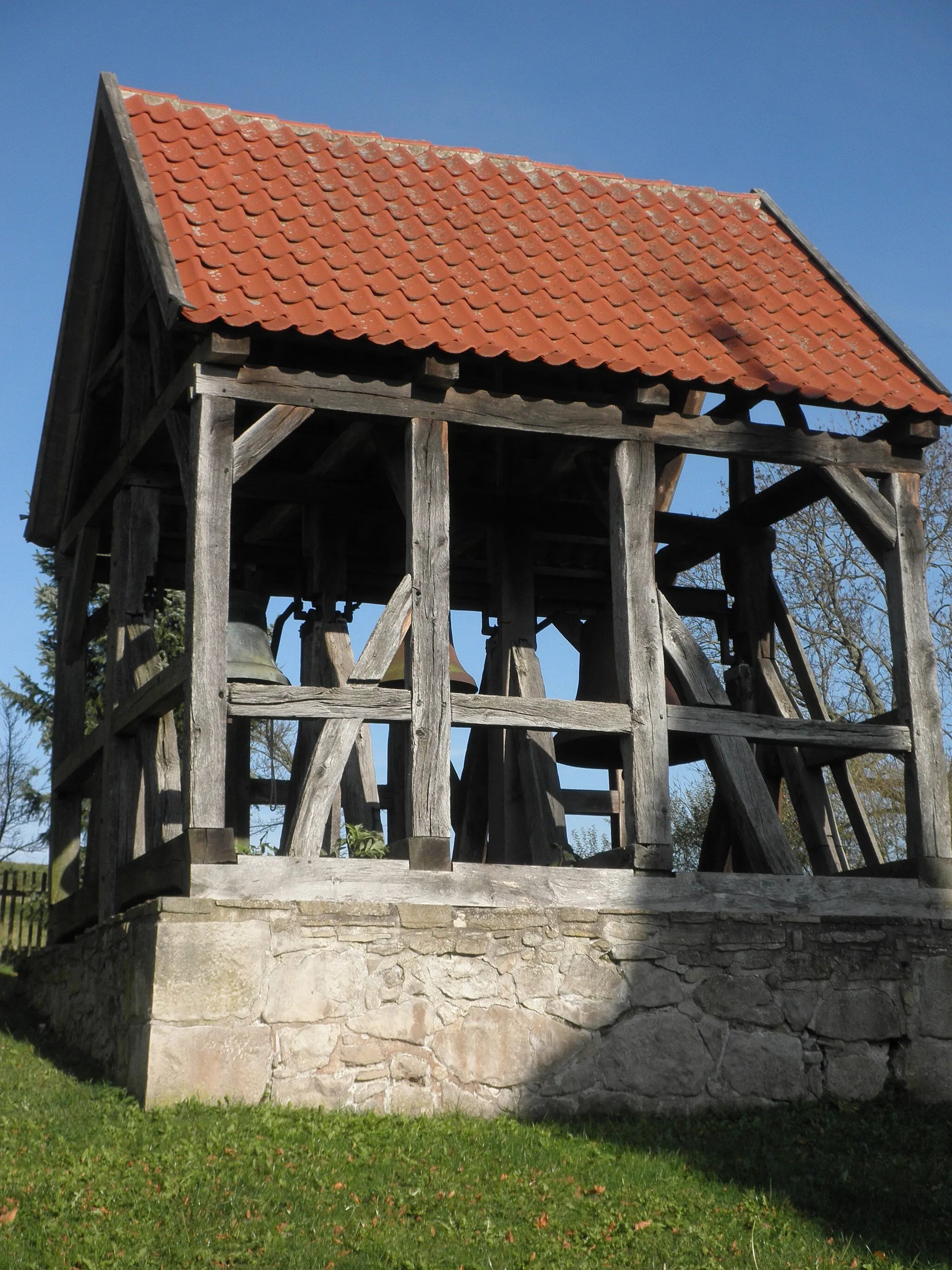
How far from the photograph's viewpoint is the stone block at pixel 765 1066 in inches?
305

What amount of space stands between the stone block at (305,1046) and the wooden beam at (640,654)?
6.24 ft

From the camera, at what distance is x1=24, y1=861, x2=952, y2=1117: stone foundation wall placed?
6.95 metres

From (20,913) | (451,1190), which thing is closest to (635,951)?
(451,1190)

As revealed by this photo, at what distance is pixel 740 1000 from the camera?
782 cm

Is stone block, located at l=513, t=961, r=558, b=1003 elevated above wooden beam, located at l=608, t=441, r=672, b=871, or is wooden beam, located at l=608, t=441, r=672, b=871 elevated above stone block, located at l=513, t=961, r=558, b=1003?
wooden beam, located at l=608, t=441, r=672, b=871

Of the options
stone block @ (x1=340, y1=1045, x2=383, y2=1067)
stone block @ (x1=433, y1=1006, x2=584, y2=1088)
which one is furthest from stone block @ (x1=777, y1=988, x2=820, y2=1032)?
stone block @ (x1=340, y1=1045, x2=383, y2=1067)

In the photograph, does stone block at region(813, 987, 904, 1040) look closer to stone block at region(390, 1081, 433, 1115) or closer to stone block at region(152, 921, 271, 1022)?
stone block at region(390, 1081, 433, 1115)

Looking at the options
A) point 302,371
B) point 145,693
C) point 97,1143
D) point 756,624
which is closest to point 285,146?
point 302,371

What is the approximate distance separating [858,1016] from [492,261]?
4.88 m

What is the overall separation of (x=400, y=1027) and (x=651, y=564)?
2.91 m

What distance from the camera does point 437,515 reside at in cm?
795

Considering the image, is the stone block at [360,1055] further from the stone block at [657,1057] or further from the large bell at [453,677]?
the large bell at [453,677]

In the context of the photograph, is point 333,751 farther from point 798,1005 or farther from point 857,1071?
point 857,1071

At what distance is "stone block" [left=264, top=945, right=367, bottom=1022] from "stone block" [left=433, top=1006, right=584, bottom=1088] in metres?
0.52
